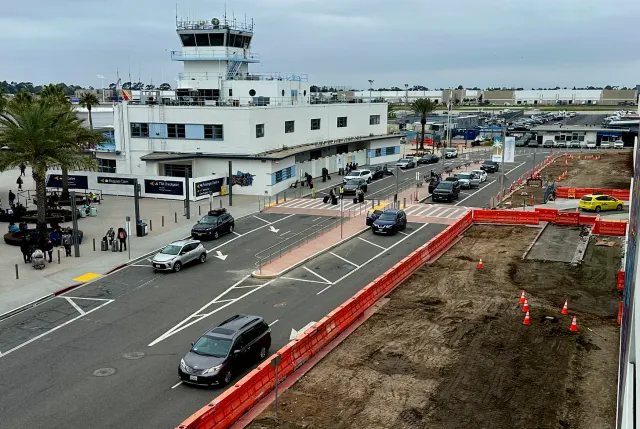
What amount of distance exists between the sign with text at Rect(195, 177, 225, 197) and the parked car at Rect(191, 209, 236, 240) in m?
11.6

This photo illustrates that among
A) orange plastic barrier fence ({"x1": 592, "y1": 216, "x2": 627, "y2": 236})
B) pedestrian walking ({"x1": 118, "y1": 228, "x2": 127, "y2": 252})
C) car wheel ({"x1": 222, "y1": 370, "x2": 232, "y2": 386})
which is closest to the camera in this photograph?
car wheel ({"x1": 222, "y1": 370, "x2": 232, "y2": 386})

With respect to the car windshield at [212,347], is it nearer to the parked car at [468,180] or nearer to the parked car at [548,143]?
the parked car at [468,180]

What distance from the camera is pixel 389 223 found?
39.3 m

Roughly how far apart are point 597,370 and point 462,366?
4122mm

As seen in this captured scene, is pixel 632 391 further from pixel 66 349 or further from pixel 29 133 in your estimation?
pixel 29 133

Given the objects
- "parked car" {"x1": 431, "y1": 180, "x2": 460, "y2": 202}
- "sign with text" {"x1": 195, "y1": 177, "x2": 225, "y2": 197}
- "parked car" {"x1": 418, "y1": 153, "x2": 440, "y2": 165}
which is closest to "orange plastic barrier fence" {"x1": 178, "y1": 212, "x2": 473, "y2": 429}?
"parked car" {"x1": 431, "y1": 180, "x2": 460, "y2": 202}

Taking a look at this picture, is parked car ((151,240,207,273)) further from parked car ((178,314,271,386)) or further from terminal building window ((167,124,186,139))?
terminal building window ((167,124,186,139))

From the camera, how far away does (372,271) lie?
3114 centimetres

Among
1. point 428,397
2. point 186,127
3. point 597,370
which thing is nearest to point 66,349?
point 428,397

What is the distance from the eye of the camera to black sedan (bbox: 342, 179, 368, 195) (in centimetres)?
5525

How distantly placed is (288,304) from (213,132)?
34025 millimetres

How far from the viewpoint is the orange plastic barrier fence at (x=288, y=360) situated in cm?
1540

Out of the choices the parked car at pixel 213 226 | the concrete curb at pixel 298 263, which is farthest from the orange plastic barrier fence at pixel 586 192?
the parked car at pixel 213 226

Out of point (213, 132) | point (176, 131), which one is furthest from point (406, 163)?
point (176, 131)
